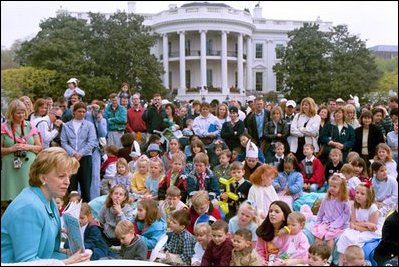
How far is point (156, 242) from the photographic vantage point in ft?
15.9

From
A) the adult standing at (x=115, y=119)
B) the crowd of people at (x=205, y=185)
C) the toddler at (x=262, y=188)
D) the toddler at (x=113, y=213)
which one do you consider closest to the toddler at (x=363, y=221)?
the crowd of people at (x=205, y=185)

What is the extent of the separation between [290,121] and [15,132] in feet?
16.3

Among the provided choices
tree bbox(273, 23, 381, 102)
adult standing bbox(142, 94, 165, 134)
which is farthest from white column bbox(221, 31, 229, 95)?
adult standing bbox(142, 94, 165, 134)

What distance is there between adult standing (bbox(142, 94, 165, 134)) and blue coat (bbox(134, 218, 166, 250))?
4.04m

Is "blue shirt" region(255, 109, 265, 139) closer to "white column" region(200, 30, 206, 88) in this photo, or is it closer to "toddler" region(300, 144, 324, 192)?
"toddler" region(300, 144, 324, 192)

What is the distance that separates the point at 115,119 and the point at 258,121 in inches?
108

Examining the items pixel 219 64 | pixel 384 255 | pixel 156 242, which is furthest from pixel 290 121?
pixel 219 64

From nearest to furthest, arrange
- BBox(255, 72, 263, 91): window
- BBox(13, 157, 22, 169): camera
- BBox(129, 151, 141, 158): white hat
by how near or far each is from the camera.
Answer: BBox(13, 157, 22, 169): camera → BBox(129, 151, 141, 158): white hat → BBox(255, 72, 263, 91): window

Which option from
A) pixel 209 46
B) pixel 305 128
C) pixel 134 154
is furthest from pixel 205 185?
pixel 209 46

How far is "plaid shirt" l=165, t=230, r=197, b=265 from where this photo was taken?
456 centimetres

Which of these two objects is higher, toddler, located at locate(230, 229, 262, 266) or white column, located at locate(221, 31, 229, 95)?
white column, located at locate(221, 31, 229, 95)

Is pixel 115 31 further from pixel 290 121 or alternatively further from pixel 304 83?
pixel 290 121

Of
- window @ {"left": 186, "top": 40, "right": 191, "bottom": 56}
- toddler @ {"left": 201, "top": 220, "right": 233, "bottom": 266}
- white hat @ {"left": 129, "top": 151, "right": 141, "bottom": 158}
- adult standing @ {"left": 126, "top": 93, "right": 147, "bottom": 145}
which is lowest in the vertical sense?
toddler @ {"left": 201, "top": 220, "right": 233, "bottom": 266}

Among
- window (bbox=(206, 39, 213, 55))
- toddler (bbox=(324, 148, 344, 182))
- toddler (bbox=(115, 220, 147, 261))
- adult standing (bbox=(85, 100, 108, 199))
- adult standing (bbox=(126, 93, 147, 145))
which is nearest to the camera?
toddler (bbox=(115, 220, 147, 261))
